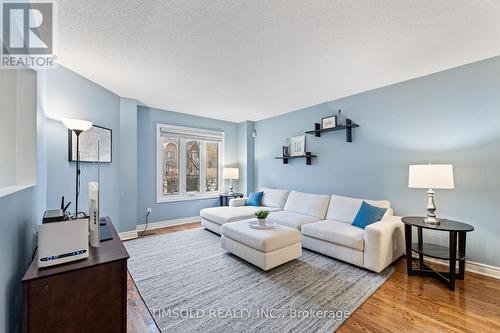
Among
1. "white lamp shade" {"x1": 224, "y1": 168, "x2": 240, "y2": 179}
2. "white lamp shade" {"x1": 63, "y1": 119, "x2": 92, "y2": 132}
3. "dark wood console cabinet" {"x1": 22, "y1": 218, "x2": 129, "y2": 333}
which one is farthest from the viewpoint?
"white lamp shade" {"x1": 224, "y1": 168, "x2": 240, "y2": 179}

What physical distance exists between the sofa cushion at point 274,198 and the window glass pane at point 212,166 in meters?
1.45

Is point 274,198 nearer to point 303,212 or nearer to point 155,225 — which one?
point 303,212

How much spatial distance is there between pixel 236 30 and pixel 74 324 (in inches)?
93.6

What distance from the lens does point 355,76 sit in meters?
2.90

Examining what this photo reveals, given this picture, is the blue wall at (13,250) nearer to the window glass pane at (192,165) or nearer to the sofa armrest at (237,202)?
the sofa armrest at (237,202)

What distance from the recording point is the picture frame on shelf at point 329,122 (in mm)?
3812

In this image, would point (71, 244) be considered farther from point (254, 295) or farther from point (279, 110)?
point (279, 110)

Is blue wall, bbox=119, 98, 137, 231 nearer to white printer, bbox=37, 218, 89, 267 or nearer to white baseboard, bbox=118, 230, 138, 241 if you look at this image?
white baseboard, bbox=118, 230, 138, 241

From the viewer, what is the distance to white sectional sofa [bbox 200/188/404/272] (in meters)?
2.47

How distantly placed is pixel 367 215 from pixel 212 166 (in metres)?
3.66

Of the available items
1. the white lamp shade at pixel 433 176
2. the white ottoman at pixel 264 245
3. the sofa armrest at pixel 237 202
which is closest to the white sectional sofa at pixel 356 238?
the white ottoman at pixel 264 245

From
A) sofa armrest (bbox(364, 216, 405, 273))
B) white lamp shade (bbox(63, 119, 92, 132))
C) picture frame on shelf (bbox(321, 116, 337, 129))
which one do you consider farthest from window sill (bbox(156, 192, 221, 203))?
sofa armrest (bbox(364, 216, 405, 273))

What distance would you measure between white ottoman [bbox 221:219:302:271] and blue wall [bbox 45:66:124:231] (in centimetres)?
216

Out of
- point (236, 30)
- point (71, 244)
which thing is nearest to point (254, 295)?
point (71, 244)
